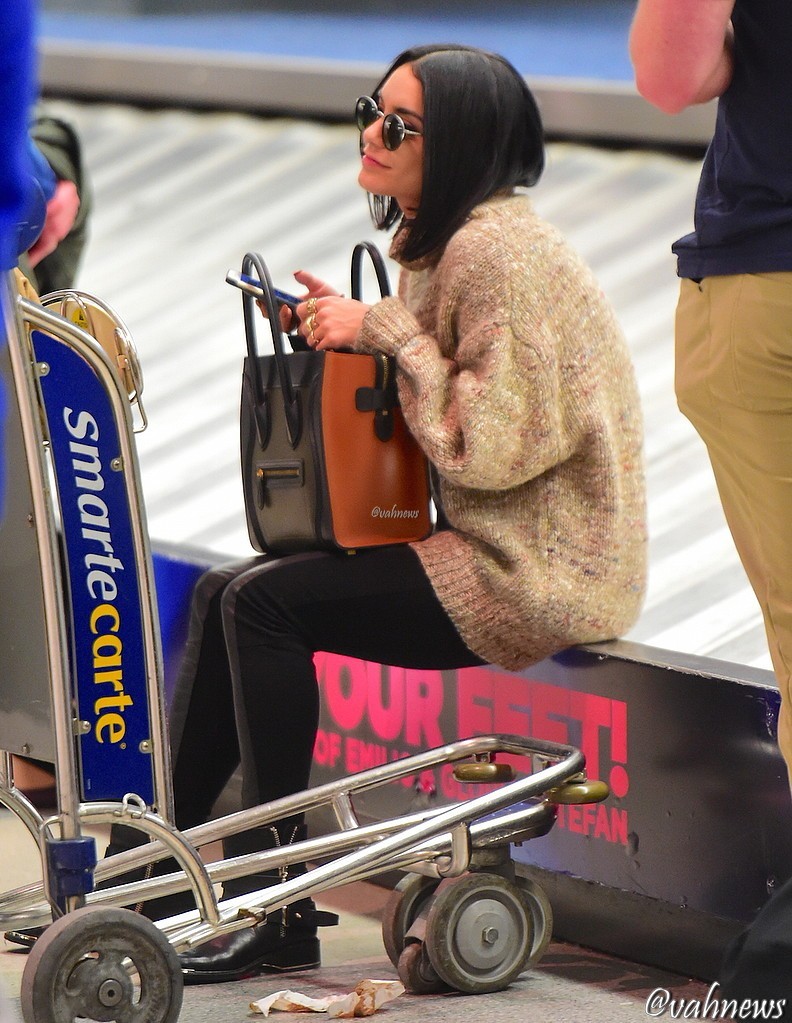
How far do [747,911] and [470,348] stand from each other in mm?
1057

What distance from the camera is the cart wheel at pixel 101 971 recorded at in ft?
8.07

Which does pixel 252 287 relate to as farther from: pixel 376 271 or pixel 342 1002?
pixel 342 1002

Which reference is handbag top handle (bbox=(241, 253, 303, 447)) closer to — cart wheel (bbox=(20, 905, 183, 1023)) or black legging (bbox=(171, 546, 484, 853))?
black legging (bbox=(171, 546, 484, 853))

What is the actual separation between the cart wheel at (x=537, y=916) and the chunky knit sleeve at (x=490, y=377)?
0.69 m

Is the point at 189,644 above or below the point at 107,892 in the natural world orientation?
above

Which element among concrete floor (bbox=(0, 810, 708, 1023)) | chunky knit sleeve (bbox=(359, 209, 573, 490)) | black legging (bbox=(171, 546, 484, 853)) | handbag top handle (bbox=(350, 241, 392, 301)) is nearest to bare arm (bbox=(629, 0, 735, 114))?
chunky knit sleeve (bbox=(359, 209, 573, 490))

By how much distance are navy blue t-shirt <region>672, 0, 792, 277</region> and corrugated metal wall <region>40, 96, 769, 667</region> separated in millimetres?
1320

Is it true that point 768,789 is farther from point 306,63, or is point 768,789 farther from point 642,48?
point 306,63

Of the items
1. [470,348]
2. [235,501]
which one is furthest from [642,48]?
[235,501]

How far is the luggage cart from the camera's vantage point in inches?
98.3

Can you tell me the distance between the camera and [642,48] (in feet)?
7.54

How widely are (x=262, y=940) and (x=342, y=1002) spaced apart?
0.26m

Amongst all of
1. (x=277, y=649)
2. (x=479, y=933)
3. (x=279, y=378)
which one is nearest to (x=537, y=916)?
(x=479, y=933)

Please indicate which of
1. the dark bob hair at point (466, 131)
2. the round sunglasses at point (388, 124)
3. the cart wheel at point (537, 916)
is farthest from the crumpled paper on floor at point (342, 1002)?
the round sunglasses at point (388, 124)
